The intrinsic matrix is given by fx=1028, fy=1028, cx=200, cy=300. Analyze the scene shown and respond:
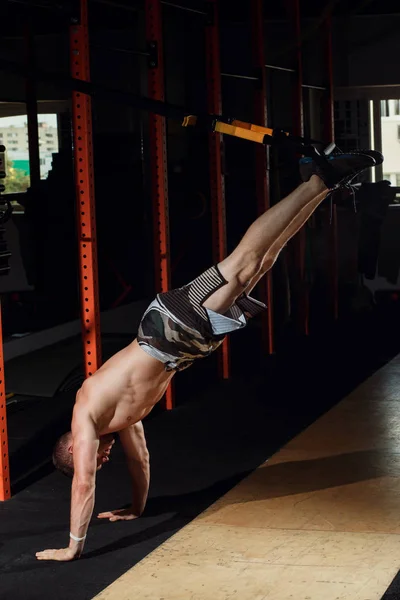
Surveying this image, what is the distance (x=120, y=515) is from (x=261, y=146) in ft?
13.0

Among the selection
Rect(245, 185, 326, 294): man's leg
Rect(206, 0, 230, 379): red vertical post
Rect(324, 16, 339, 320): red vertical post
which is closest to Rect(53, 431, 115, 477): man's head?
Rect(245, 185, 326, 294): man's leg

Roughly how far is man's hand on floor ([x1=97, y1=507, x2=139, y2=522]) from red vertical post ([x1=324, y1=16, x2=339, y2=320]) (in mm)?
5168

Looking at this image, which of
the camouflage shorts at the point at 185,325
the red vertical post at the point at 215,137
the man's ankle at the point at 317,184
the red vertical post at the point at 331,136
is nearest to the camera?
the man's ankle at the point at 317,184

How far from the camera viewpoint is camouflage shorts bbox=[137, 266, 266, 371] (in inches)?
156

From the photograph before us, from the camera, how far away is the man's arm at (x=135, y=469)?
4.30 metres

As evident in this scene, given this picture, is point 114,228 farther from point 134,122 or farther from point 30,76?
point 30,76

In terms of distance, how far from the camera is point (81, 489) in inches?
151

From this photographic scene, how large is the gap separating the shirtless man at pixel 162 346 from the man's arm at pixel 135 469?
5.8 inches

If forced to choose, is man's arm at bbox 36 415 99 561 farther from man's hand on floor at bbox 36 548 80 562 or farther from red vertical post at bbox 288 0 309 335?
red vertical post at bbox 288 0 309 335

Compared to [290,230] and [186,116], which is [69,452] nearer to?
[290,230]

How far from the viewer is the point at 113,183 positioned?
7914mm

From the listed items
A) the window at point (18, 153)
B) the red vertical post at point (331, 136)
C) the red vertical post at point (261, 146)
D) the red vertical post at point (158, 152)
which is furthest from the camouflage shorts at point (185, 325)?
the red vertical post at point (331, 136)

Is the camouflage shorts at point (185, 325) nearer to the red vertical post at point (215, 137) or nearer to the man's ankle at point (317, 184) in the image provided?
the man's ankle at point (317, 184)

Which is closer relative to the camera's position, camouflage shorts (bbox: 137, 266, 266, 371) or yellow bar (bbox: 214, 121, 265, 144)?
yellow bar (bbox: 214, 121, 265, 144)
